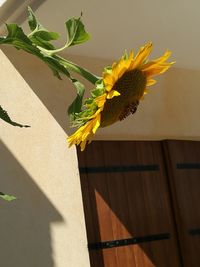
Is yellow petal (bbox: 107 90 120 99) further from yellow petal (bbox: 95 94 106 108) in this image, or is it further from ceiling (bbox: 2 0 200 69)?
ceiling (bbox: 2 0 200 69)

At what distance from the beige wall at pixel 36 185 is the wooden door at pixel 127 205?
0.86ft

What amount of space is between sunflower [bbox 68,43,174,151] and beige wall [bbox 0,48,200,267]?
175cm

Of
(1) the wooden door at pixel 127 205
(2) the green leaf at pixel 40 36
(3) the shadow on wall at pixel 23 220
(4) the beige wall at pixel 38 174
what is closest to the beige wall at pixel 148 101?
(4) the beige wall at pixel 38 174

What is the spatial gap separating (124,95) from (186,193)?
8.85ft

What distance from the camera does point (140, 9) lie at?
2.53 metres

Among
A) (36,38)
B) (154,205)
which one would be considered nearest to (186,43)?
(154,205)

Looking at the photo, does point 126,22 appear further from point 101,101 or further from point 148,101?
point 101,101

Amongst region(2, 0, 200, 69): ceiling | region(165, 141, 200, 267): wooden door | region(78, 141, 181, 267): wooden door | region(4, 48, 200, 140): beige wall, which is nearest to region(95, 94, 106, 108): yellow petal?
region(2, 0, 200, 69): ceiling

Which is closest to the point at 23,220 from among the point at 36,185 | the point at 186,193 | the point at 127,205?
the point at 36,185

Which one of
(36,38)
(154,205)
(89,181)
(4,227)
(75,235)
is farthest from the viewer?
(154,205)

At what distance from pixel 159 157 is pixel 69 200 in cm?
93

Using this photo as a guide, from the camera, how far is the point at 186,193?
10.8 feet

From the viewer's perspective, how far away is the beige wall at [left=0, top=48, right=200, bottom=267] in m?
2.39

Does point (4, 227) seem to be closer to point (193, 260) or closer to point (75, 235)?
point (75, 235)
